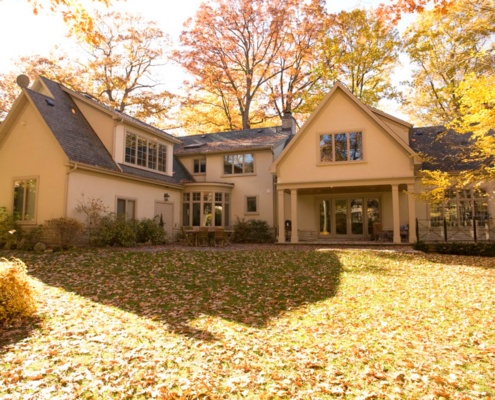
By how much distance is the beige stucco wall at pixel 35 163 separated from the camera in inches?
562

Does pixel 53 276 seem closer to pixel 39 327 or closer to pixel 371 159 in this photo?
pixel 39 327

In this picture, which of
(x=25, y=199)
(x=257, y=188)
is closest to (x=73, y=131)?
(x=25, y=199)

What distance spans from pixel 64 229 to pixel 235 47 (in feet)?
75.8

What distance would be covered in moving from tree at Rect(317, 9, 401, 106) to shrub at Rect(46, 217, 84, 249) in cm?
2215

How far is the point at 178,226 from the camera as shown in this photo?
2100 centimetres

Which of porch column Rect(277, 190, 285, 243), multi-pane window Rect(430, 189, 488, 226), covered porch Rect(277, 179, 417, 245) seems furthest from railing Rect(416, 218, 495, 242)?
porch column Rect(277, 190, 285, 243)

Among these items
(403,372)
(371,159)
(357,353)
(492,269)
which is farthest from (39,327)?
(371,159)

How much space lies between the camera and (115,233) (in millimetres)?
14656

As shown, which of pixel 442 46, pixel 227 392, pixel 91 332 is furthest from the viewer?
pixel 442 46

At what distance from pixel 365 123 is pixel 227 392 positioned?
635 inches

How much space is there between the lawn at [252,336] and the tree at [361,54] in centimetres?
2125

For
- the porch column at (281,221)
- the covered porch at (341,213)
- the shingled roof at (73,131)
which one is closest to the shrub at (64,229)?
the shingled roof at (73,131)

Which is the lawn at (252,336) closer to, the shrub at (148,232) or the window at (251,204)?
the shrub at (148,232)

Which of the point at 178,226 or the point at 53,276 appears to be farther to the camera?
the point at 178,226
